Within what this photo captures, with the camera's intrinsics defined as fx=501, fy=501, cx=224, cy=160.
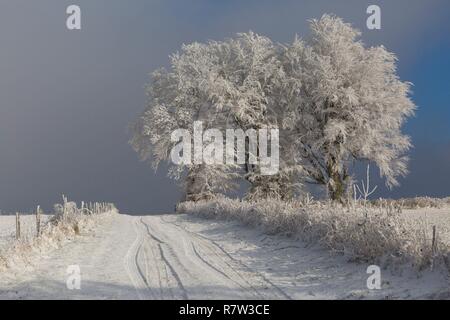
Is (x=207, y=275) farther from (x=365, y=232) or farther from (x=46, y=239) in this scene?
(x=46, y=239)

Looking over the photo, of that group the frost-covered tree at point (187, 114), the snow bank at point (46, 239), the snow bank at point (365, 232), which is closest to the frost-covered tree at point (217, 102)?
the frost-covered tree at point (187, 114)

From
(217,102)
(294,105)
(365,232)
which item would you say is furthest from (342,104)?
(365,232)

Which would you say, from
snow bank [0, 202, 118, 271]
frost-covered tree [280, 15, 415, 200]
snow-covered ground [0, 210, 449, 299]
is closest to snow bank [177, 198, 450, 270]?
snow-covered ground [0, 210, 449, 299]

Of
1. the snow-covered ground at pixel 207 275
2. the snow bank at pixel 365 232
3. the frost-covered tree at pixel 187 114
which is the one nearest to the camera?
the snow-covered ground at pixel 207 275

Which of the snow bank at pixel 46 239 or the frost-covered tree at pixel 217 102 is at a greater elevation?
the frost-covered tree at pixel 217 102

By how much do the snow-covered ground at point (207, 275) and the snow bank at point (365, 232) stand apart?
0.29m

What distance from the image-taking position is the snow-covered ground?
7.97 m

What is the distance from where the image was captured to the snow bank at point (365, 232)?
8477mm

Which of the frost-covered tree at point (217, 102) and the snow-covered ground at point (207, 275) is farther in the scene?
the frost-covered tree at point (217, 102)

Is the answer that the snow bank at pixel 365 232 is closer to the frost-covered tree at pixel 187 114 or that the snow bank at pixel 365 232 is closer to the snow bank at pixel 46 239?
the snow bank at pixel 46 239

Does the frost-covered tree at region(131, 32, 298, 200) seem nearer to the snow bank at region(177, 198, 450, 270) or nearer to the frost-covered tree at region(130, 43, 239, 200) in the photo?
the frost-covered tree at region(130, 43, 239, 200)

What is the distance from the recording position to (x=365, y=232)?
33.5 feet
